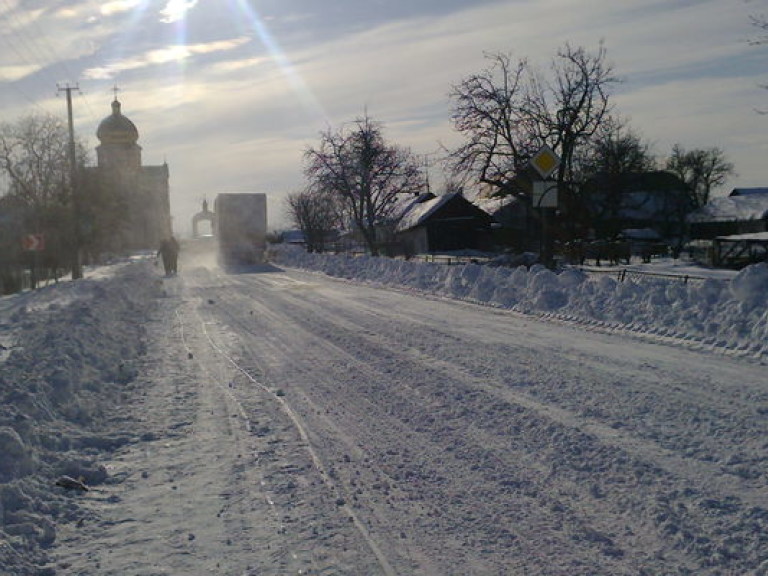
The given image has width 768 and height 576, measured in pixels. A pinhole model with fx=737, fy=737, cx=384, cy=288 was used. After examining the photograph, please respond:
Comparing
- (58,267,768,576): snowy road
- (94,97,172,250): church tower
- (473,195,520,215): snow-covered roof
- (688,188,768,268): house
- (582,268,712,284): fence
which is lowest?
(58,267,768,576): snowy road

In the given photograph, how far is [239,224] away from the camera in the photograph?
180 ft

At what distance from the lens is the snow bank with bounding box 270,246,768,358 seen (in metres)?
11.4

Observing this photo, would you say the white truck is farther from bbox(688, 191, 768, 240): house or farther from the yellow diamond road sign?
bbox(688, 191, 768, 240): house

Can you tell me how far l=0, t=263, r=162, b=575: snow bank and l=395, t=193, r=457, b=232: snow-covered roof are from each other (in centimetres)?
5655

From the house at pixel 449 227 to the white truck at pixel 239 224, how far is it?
1841cm

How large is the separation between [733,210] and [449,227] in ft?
88.6

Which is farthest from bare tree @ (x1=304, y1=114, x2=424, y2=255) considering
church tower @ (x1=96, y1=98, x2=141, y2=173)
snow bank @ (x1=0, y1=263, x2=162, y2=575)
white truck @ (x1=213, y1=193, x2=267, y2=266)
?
church tower @ (x1=96, y1=98, x2=141, y2=173)

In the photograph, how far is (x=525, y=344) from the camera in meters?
11.8

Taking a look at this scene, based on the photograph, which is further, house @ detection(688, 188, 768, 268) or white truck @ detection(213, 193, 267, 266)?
house @ detection(688, 188, 768, 268)

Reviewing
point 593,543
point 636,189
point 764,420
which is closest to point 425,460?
point 593,543

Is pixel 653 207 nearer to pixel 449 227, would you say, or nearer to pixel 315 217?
pixel 449 227

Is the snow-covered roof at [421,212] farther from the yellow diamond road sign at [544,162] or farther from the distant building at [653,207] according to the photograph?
the yellow diamond road sign at [544,162]

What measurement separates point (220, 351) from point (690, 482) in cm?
867

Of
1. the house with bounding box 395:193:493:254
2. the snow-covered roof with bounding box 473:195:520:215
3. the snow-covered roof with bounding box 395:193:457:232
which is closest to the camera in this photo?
the snow-covered roof with bounding box 395:193:457:232
